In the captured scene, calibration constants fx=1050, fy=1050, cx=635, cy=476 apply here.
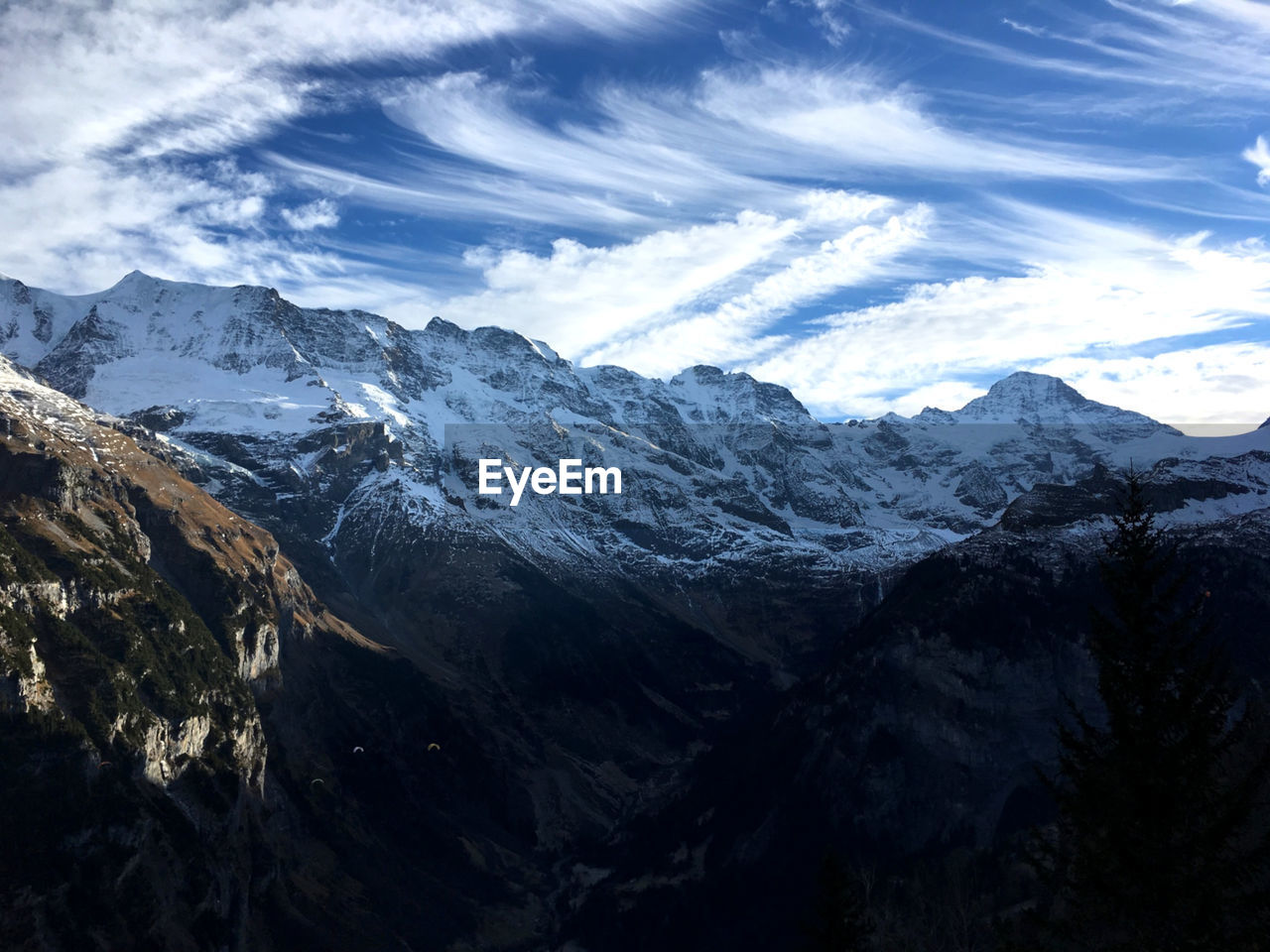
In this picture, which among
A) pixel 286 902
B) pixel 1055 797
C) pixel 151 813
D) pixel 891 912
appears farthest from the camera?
pixel 286 902

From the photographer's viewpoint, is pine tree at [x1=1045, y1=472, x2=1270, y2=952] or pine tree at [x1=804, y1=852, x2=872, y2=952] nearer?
pine tree at [x1=1045, y1=472, x2=1270, y2=952]

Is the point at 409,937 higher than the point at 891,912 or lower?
lower

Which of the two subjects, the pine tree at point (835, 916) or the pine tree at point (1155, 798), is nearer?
the pine tree at point (1155, 798)

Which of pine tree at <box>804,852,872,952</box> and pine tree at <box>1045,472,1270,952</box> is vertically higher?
pine tree at <box>1045,472,1270,952</box>

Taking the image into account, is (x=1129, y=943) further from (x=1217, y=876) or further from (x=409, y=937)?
(x=409, y=937)

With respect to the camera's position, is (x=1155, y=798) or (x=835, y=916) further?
(x=835, y=916)

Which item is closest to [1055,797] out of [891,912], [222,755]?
[891,912]

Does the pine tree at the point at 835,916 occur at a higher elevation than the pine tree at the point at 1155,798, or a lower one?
lower

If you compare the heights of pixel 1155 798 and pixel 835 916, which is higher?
pixel 1155 798
